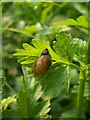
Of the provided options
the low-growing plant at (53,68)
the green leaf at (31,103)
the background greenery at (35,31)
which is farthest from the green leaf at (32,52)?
the background greenery at (35,31)

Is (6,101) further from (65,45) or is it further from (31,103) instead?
(65,45)

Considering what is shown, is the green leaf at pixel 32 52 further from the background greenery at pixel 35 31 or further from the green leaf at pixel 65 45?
the background greenery at pixel 35 31

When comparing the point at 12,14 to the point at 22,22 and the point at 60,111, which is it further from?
the point at 60,111

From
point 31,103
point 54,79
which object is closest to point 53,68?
Result: point 54,79

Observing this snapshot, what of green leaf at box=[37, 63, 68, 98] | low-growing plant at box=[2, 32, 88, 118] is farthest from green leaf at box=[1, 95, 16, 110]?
green leaf at box=[37, 63, 68, 98]

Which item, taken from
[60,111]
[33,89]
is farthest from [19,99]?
[60,111]

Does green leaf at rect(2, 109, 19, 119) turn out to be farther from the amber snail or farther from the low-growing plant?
the amber snail
